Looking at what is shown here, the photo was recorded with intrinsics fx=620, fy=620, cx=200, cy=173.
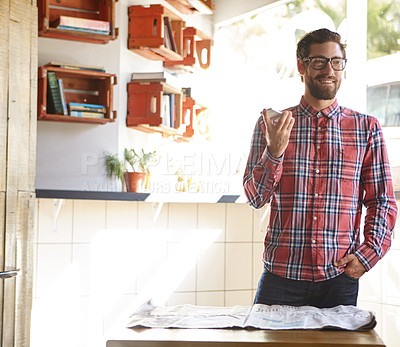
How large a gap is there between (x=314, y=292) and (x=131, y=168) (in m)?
2.63

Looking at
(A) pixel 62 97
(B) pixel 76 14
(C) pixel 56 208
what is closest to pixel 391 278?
(C) pixel 56 208

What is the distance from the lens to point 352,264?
66.2 inches

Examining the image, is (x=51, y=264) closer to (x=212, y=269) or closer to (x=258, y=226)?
(x=212, y=269)

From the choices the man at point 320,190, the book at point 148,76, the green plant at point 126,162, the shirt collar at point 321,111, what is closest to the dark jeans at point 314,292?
the man at point 320,190

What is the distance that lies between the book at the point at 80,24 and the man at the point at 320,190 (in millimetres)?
2235

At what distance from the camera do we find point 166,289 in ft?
12.3

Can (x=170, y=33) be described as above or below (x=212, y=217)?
above

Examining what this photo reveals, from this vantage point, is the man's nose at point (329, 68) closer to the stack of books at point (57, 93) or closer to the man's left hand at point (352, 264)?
the man's left hand at point (352, 264)

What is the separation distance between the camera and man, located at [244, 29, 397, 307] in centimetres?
169

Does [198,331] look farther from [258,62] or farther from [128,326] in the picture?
[258,62]

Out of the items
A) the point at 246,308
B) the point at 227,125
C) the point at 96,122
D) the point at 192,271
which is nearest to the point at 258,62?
the point at 227,125

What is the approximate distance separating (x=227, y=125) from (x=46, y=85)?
1.54 meters

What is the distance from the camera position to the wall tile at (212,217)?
386 cm

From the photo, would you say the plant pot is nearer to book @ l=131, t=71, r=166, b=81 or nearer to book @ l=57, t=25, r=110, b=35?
book @ l=131, t=71, r=166, b=81
